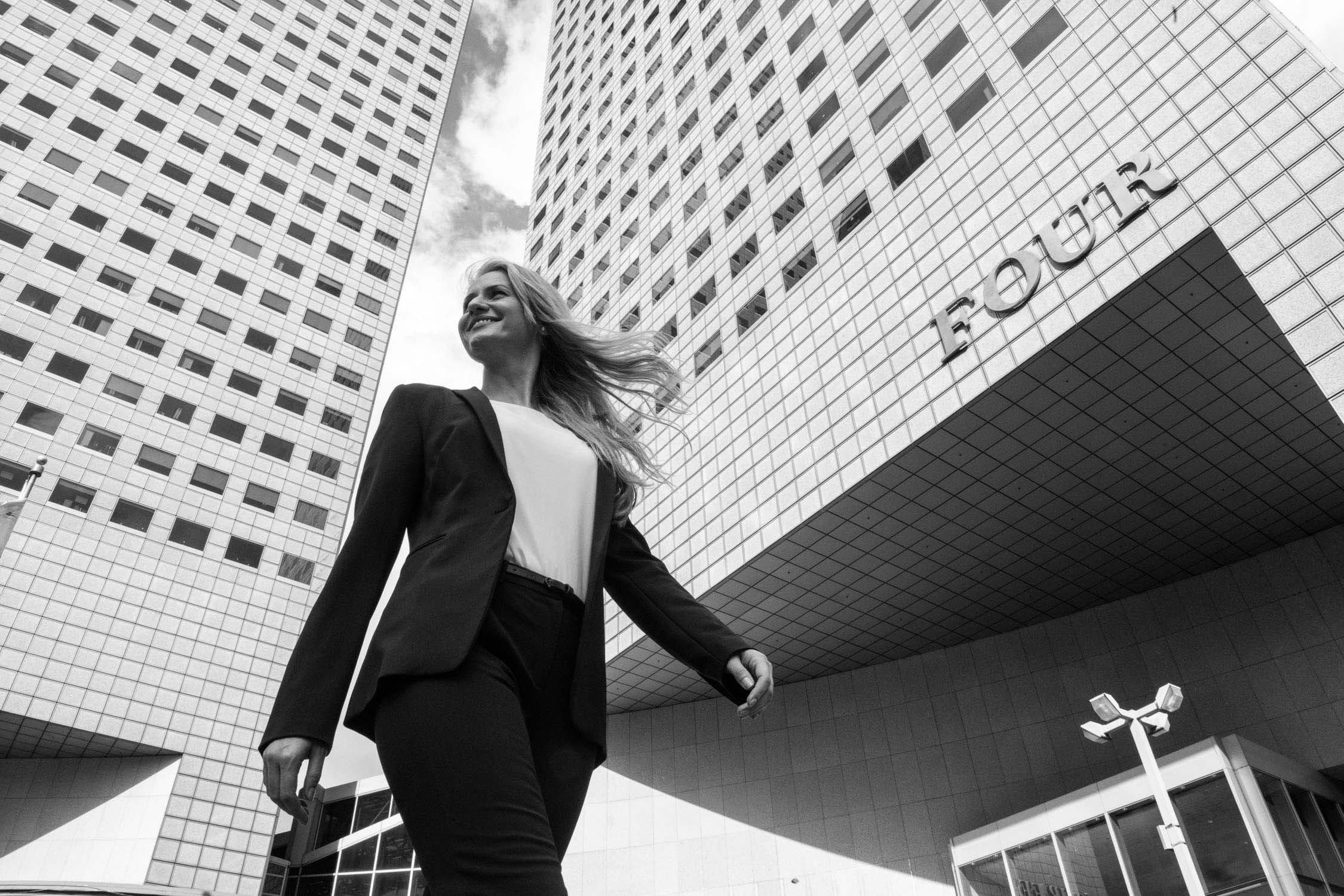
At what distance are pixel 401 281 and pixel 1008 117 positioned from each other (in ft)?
95.2

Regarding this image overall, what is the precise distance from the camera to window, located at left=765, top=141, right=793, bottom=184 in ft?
84.7

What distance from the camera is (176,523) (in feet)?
89.8

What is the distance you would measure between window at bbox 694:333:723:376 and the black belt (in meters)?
22.6

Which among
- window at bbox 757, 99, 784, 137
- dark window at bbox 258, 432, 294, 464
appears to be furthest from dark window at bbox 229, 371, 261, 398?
window at bbox 757, 99, 784, 137

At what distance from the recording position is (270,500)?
2995cm

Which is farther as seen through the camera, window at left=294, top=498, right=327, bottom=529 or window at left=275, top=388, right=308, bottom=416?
window at left=275, top=388, right=308, bottom=416

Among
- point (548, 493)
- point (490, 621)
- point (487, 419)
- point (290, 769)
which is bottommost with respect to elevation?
point (290, 769)

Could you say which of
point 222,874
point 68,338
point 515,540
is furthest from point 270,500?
point 515,540

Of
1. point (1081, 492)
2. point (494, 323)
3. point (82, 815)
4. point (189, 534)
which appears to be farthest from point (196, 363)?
point (494, 323)

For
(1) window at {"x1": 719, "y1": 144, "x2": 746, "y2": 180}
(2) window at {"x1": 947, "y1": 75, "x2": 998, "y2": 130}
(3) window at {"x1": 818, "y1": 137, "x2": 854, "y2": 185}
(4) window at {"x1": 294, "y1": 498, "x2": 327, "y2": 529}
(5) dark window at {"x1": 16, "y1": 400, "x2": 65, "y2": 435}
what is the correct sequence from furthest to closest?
(4) window at {"x1": 294, "y1": 498, "x2": 327, "y2": 529}, (1) window at {"x1": 719, "y1": 144, "x2": 746, "y2": 180}, (5) dark window at {"x1": 16, "y1": 400, "x2": 65, "y2": 435}, (3) window at {"x1": 818, "y1": 137, "x2": 854, "y2": 185}, (2) window at {"x1": 947, "y1": 75, "x2": 998, "y2": 130}

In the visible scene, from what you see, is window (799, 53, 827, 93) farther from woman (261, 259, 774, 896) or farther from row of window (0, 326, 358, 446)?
woman (261, 259, 774, 896)

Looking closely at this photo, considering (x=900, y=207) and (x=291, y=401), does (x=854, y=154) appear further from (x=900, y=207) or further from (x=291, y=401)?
(x=291, y=401)

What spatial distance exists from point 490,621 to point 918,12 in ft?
78.7

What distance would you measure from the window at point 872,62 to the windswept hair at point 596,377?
22514mm
